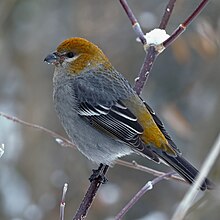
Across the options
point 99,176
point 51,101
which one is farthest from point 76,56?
point 51,101

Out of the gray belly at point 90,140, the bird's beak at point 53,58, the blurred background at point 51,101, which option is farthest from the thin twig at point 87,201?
the blurred background at point 51,101

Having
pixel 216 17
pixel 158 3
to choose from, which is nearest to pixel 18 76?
pixel 158 3

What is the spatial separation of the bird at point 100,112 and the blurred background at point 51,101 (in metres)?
1.21

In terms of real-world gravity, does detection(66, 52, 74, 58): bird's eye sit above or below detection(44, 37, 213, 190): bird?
above

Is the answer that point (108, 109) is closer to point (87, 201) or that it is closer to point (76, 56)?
point (76, 56)

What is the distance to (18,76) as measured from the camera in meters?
6.57

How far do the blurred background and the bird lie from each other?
1.21 metres

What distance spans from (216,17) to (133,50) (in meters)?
1.03

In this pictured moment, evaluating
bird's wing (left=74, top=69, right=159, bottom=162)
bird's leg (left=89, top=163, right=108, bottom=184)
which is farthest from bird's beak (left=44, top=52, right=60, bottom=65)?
bird's leg (left=89, top=163, right=108, bottom=184)

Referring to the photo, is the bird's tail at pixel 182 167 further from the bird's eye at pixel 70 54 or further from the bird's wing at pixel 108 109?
the bird's eye at pixel 70 54

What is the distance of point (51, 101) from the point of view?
6199 mm

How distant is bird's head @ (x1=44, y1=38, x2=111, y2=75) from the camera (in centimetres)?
432

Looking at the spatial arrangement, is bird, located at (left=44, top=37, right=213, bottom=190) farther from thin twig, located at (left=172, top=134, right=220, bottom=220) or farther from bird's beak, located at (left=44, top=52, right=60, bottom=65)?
thin twig, located at (left=172, top=134, right=220, bottom=220)

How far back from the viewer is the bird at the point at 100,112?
405 cm
